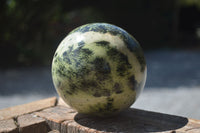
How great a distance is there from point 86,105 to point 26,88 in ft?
15.9

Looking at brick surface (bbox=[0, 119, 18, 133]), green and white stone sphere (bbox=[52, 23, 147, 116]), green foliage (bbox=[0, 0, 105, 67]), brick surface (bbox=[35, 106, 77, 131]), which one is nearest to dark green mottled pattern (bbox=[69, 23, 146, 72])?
green and white stone sphere (bbox=[52, 23, 147, 116])

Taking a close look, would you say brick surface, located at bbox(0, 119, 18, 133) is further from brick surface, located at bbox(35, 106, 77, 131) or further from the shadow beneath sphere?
the shadow beneath sphere

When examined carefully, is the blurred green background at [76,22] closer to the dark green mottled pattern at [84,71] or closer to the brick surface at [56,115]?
the brick surface at [56,115]

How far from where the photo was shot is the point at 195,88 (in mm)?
6531

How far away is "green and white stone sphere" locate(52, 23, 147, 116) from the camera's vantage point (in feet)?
6.89

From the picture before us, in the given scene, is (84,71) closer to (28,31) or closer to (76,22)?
(28,31)

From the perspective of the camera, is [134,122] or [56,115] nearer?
[134,122]

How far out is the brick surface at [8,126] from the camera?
2.25 metres

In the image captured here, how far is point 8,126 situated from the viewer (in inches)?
92.1

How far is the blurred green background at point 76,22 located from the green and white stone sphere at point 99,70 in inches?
286

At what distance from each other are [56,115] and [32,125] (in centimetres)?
27

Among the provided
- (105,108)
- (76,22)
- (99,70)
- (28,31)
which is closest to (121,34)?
(99,70)

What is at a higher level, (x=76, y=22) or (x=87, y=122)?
(x=76, y=22)

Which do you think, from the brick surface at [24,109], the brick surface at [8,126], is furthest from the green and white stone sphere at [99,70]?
the brick surface at [24,109]
